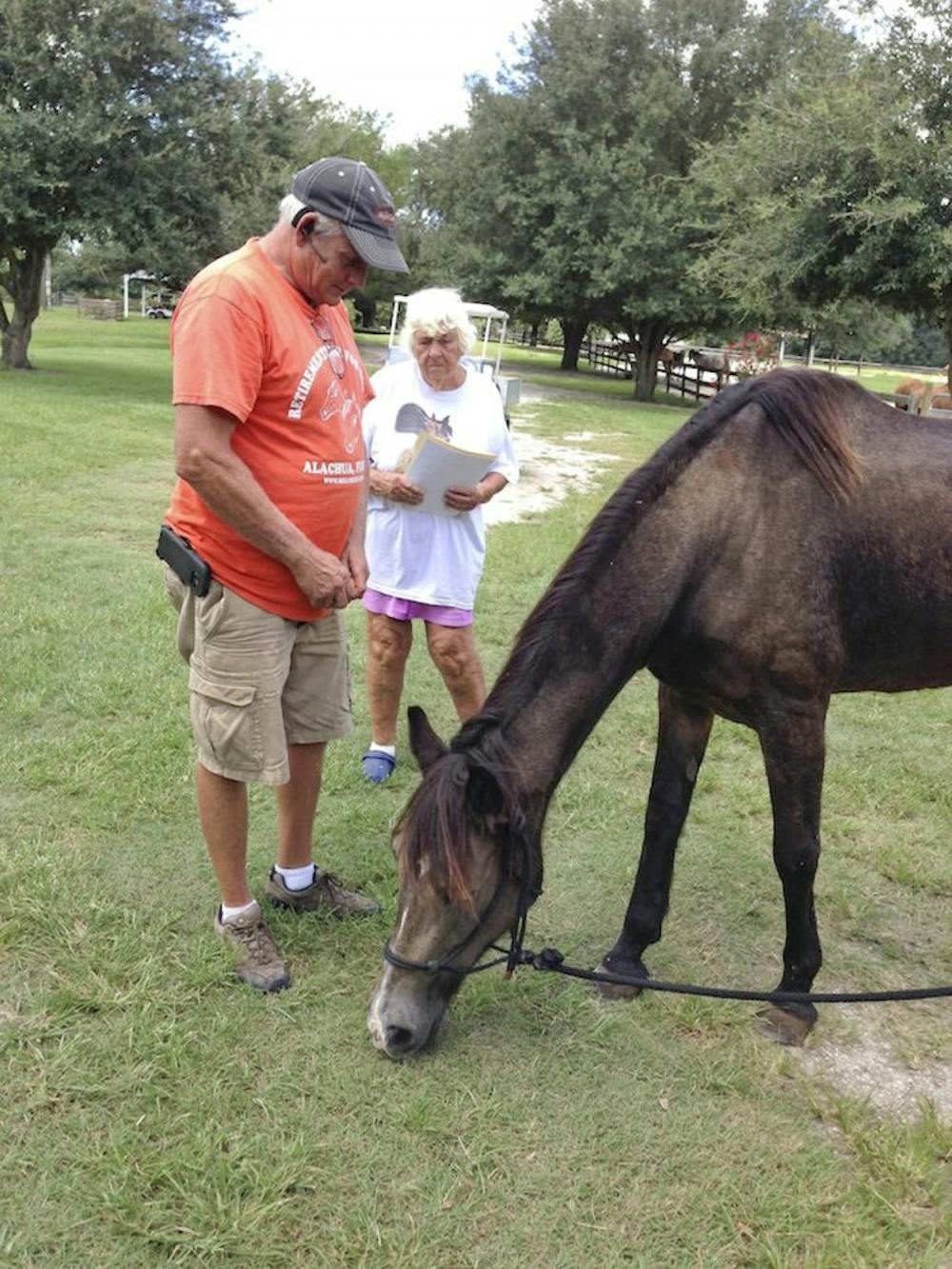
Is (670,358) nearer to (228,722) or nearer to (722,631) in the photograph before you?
(722,631)

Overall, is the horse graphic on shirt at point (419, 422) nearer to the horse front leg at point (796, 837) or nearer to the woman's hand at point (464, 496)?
the woman's hand at point (464, 496)

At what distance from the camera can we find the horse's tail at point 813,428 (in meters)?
2.57

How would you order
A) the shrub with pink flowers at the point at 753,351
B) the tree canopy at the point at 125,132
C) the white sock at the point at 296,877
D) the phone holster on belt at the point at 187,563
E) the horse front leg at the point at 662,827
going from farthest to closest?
the shrub with pink flowers at the point at 753,351 < the tree canopy at the point at 125,132 < the white sock at the point at 296,877 < the horse front leg at the point at 662,827 < the phone holster on belt at the point at 187,563

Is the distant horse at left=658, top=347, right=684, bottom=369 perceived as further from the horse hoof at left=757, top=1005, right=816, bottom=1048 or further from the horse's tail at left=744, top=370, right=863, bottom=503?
the horse hoof at left=757, top=1005, right=816, bottom=1048

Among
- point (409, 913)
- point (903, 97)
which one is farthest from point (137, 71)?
point (409, 913)

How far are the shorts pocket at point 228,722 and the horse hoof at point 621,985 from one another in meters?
1.27

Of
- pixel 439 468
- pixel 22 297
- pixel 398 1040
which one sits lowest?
pixel 398 1040

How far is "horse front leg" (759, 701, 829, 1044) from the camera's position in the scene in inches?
104

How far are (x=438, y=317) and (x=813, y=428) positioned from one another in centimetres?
159

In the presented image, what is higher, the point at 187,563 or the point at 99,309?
the point at 99,309

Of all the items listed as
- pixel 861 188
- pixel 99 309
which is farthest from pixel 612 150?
pixel 99 309

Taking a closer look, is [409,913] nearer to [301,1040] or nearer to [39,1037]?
[301,1040]

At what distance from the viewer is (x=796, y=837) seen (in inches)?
A: 108

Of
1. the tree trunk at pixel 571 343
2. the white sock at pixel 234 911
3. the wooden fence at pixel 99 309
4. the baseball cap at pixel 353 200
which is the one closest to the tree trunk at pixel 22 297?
the baseball cap at pixel 353 200
